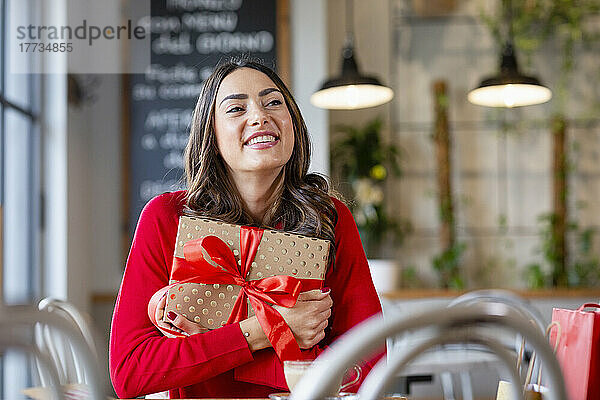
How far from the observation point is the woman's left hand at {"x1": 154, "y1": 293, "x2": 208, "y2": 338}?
4.22 feet

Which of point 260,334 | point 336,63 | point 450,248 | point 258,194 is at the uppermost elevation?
point 336,63

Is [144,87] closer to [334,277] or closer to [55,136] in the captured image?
[55,136]

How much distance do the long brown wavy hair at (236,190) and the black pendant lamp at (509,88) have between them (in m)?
1.79

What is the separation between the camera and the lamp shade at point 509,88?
3.10 m

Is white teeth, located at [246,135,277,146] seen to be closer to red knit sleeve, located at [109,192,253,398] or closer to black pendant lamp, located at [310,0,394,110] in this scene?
red knit sleeve, located at [109,192,253,398]

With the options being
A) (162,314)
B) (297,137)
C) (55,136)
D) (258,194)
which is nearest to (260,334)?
(162,314)

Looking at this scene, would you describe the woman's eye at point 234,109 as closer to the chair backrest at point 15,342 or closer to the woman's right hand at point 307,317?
the woman's right hand at point 307,317

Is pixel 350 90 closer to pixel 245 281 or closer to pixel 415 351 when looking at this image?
pixel 245 281

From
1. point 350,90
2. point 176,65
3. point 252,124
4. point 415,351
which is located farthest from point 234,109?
point 176,65

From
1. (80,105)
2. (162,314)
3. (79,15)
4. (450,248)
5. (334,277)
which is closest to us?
(162,314)

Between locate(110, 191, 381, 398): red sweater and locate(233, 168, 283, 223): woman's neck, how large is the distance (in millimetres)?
126

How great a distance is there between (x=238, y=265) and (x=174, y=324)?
0.15 meters

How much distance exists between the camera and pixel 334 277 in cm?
148

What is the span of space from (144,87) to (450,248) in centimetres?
191
